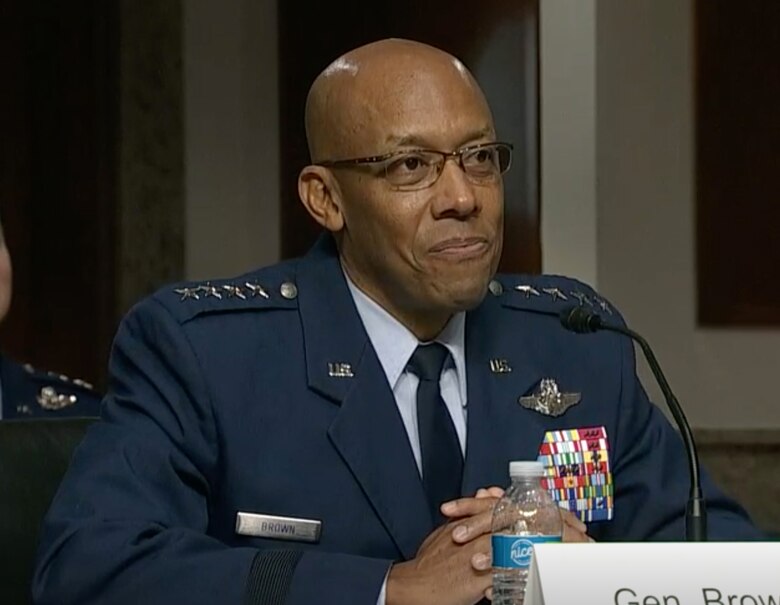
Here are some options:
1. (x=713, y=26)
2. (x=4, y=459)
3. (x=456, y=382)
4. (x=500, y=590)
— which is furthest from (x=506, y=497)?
(x=713, y=26)

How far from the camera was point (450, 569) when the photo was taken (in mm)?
1532

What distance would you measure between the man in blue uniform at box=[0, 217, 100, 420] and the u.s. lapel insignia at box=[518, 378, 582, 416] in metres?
1.00

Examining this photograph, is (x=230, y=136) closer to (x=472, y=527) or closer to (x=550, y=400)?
(x=550, y=400)

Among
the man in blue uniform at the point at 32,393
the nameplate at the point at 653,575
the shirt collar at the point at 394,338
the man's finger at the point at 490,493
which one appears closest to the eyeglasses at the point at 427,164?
the shirt collar at the point at 394,338

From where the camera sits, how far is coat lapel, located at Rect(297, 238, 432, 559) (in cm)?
179

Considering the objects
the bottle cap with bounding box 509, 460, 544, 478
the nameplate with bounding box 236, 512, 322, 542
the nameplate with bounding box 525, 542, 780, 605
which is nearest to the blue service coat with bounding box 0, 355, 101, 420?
the nameplate with bounding box 236, 512, 322, 542

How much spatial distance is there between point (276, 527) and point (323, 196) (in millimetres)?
400

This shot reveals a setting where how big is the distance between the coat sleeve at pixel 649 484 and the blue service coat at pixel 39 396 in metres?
1.04

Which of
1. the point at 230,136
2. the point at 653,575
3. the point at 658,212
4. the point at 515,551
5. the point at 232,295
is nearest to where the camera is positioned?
the point at 653,575

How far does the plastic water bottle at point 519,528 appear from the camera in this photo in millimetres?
1411

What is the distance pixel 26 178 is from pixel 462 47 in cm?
134

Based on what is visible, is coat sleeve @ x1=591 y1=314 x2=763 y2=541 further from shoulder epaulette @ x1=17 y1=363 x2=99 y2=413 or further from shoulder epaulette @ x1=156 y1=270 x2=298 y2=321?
shoulder epaulette @ x1=17 y1=363 x2=99 y2=413

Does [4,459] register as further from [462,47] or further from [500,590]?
[462,47]

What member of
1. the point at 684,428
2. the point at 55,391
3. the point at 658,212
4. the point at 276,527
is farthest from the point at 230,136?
the point at 684,428
